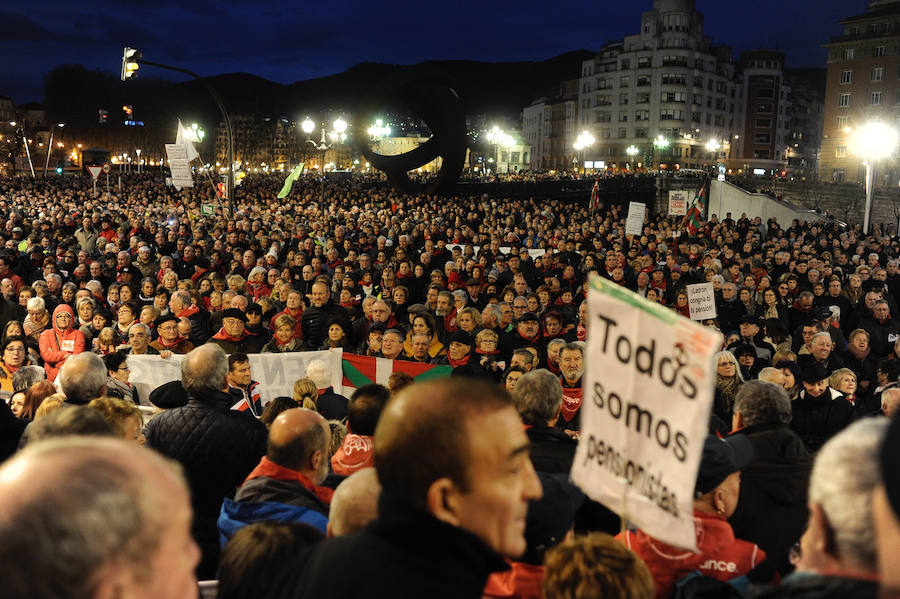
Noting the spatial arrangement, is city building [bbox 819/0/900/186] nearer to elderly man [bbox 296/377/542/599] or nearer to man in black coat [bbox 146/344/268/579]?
man in black coat [bbox 146/344/268/579]

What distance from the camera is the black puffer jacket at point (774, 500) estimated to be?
356 centimetres

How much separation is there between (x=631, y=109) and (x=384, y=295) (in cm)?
9244

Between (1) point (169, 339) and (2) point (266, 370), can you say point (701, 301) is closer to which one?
(2) point (266, 370)

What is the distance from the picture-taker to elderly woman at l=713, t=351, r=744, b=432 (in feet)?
20.5

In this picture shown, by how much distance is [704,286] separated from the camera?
895cm

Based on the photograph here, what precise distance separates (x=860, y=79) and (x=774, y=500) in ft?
256

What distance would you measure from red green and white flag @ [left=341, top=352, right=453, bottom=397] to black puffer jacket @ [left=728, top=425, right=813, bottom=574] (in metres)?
3.72

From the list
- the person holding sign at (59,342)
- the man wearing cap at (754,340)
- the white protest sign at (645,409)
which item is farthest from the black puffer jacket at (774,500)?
the person holding sign at (59,342)

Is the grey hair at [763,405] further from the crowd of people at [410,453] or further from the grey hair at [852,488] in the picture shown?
the grey hair at [852,488]

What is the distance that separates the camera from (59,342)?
8062mm

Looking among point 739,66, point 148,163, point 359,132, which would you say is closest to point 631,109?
point 739,66

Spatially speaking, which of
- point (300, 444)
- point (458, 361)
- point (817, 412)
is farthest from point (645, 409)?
point (458, 361)

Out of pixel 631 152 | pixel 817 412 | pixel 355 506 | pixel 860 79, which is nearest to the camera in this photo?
pixel 355 506

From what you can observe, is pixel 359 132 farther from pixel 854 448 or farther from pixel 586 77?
pixel 586 77
